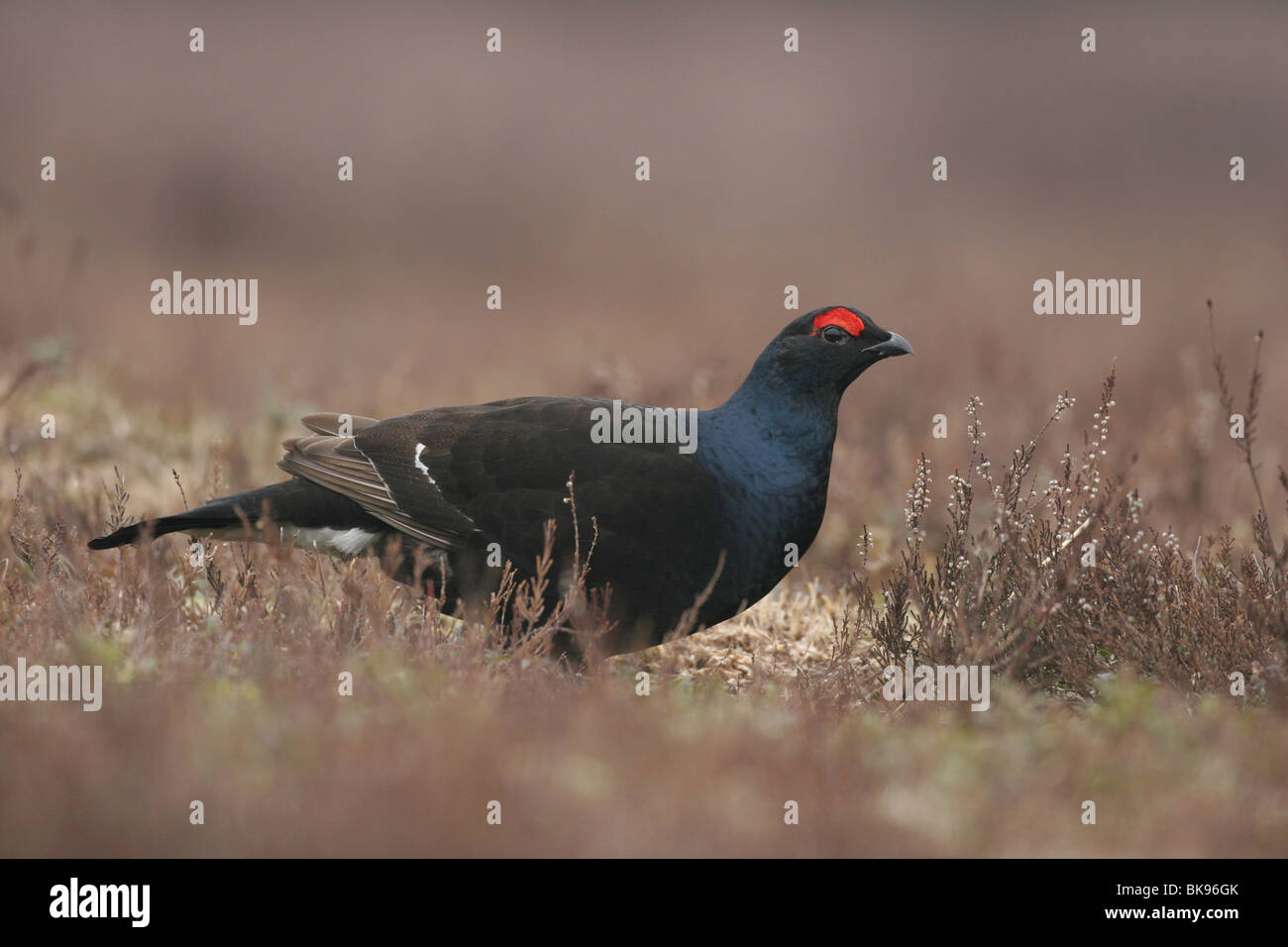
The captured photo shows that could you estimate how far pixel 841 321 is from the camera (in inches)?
199

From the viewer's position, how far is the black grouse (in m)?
4.84

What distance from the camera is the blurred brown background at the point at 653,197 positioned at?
10570 millimetres

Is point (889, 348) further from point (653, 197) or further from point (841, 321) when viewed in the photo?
point (653, 197)

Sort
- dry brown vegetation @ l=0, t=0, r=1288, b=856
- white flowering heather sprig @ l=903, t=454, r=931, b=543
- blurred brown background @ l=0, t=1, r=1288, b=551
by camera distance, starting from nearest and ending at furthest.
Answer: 1. dry brown vegetation @ l=0, t=0, r=1288, b=856
2. white flowering heather sprig @ l=903, t=454, r=931, b=543
3. blurred brown background @ l=0, t=1, r=1288, b=551

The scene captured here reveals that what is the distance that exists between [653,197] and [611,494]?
13.2 m

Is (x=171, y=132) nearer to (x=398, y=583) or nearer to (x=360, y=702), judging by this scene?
(x=398, y=583)

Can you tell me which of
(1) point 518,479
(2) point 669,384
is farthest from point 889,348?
(2) point 669,384

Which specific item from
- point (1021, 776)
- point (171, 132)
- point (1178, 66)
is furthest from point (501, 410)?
point (1178, 66)

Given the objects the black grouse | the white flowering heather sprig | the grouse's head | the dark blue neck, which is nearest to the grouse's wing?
the black grouse

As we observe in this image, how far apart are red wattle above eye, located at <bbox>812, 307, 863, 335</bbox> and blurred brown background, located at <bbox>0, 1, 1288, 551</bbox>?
3055mm

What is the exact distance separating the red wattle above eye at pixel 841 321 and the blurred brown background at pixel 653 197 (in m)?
3.05

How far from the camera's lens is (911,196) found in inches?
683

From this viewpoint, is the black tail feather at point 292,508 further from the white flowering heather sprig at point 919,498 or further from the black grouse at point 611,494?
the white flowering heather sprig at point 919,498

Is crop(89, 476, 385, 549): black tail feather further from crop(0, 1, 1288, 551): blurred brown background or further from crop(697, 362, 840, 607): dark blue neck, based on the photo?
crop(0, 1, 1288, 551): blurred brown background
